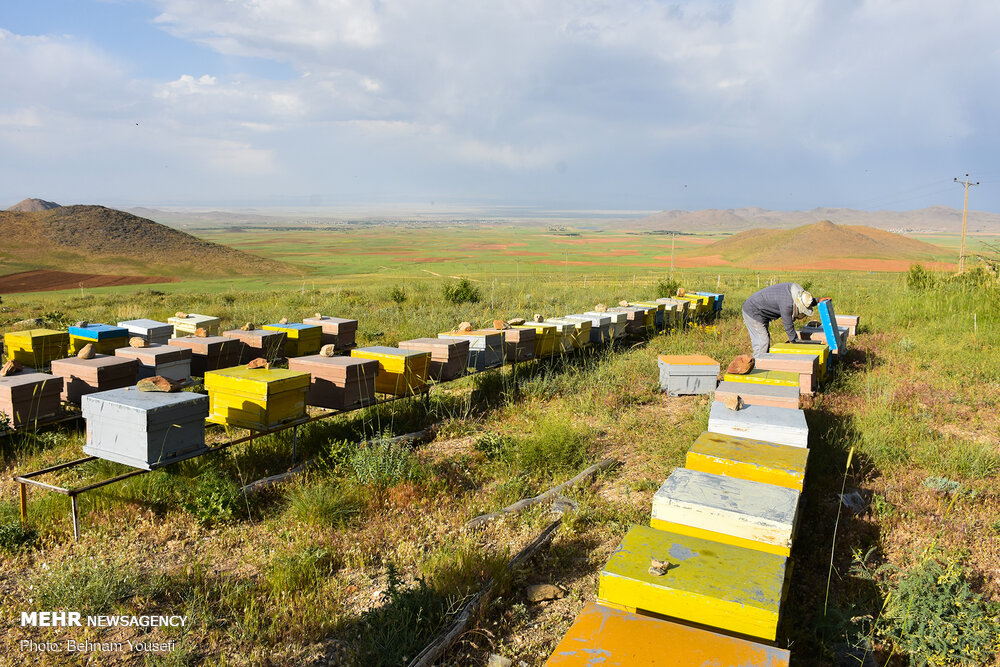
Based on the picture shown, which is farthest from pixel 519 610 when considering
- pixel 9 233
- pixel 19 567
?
pixel 9 233

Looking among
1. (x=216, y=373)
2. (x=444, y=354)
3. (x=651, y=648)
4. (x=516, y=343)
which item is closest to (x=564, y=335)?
(x=516, y=343)

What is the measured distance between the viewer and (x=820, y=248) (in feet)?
201

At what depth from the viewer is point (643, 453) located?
20.2 ft

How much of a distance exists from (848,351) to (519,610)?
879 centimetres

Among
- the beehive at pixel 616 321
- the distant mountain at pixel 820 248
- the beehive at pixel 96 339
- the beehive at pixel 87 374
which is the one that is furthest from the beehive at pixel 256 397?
the distant mountain at pixel 820 248

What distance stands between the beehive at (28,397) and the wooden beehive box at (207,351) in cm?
166

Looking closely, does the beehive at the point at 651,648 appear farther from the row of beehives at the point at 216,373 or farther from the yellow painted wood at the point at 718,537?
the row of beehives at the point at 216,373

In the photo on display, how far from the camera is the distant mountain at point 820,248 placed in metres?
57.8

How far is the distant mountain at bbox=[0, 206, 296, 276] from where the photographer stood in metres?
38.8

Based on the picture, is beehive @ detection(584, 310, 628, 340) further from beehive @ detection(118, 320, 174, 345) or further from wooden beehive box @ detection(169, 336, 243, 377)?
beehive @ detection(118, 320, 174, 345)

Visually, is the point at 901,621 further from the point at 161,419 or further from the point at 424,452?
the point at 161,419

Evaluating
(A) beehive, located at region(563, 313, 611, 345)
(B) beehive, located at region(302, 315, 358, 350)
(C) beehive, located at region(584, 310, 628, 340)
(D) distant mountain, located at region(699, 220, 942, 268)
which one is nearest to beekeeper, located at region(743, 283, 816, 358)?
(C) beehive, located at region(584, 310, 628, 340)

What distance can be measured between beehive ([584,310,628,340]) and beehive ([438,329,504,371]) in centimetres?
271

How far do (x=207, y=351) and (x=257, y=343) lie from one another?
671mm
